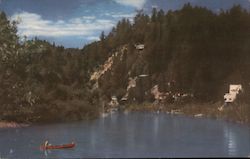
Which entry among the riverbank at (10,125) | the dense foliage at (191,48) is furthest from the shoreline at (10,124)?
the dense foliage at (191,48)

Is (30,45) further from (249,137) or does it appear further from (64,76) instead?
(249,137)

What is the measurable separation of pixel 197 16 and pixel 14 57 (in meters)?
1.24

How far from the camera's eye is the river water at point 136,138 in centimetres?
299

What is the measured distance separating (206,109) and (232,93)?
19 centimetres

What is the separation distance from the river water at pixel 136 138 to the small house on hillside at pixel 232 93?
0.50ft

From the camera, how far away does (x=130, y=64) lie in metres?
3.21

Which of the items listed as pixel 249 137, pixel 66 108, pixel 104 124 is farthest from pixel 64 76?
pixel 249 137

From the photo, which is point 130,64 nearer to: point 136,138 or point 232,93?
point 136,138

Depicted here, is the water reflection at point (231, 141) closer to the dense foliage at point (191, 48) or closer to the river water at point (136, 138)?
the river water at point (136, 138)

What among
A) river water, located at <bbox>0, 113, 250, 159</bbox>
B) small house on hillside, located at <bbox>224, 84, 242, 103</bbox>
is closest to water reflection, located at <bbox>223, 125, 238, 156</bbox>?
river water, located at <bbox>0, 113, 250, 159</bbox>

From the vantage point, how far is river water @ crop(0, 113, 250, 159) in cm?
299

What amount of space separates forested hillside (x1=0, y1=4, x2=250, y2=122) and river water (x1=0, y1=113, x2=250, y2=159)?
0.40 ft

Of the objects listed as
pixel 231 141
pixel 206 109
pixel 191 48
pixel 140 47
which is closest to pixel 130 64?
pixel 140 47

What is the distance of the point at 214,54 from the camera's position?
312 centimetres
